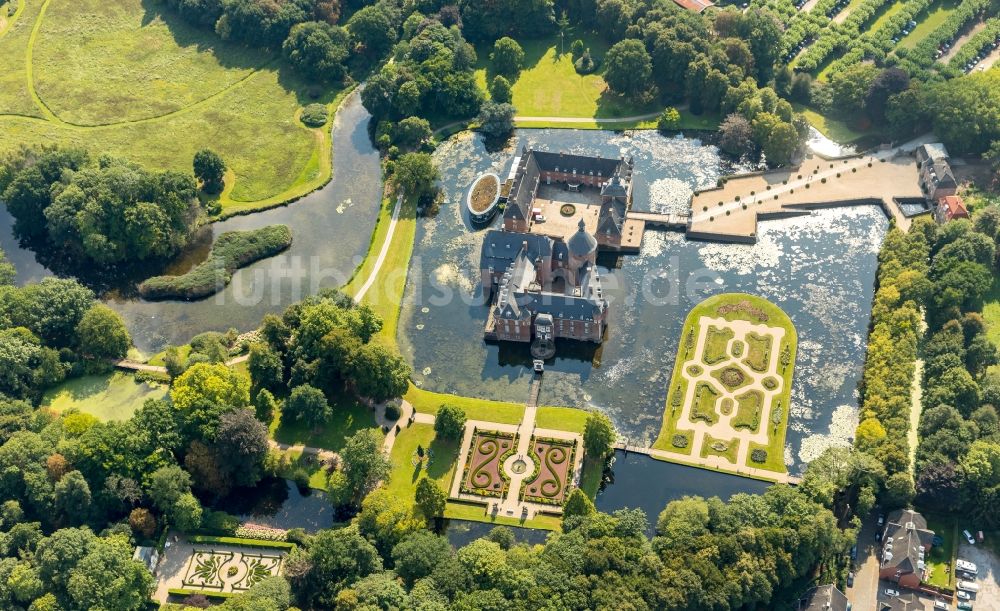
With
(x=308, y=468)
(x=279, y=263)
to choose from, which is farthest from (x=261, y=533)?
(x=279, y=263)

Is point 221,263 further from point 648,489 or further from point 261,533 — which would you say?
point 648,489

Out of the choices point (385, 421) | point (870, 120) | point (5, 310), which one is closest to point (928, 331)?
point (870, 120)

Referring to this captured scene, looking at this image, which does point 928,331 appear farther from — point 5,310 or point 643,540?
point 5,310

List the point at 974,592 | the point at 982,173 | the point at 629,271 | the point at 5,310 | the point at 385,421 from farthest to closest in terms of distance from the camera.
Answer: the point at 982,173, the point at 629,271, the point at 5,310, the point at 385,421, the point at 974,592

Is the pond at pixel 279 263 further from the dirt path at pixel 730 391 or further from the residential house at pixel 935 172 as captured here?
the residential house at pixel 935 172

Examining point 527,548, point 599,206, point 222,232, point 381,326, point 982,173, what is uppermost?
point 982,173

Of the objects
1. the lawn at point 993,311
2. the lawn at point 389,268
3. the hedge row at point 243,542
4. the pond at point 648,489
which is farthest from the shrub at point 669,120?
the hedge row at point 243,542
